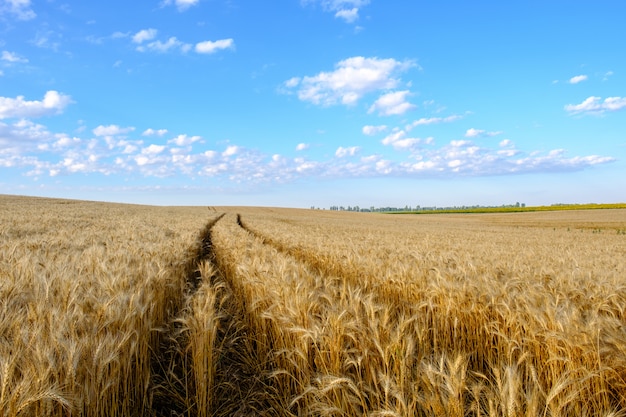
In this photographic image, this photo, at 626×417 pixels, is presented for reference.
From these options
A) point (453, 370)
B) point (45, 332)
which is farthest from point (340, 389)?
point (45, 332)

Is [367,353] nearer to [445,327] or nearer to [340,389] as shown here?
[340,389]

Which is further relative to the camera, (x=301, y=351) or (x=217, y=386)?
(x=217, y=386)

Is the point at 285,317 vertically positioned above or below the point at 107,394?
above

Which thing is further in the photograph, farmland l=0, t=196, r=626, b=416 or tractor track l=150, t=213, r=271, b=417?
tractor track l=150, t=213, r=271, b=417

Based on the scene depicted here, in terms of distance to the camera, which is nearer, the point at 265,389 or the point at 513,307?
the point at 265,389

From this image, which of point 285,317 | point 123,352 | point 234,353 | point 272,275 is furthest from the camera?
point 272,275

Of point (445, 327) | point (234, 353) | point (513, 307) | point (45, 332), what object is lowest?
point (234, 353)

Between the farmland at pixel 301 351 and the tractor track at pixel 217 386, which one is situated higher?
the farmland at pixel 301 351

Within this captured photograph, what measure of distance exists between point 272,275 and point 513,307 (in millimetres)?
2749

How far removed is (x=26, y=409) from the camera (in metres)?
1.62

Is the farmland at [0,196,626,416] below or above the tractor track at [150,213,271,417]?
above

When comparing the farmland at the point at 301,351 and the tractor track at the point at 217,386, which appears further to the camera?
the tractor track at the point at 217,386

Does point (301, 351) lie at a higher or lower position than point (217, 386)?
higher

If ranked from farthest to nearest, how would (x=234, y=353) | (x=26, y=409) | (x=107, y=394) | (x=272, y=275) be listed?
(x=272, y=275) < (x=234, y=353) < (x=107, y=394) < (x=26, y=409)
